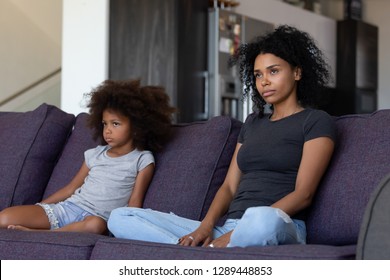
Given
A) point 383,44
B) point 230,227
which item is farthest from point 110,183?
point 383,44

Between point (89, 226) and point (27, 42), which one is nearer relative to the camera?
point (89, 226)

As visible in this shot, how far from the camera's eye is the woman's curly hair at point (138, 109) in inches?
104

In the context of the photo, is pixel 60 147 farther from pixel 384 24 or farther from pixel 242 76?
pixel 384 24

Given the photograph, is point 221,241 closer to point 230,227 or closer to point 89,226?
point 230,227

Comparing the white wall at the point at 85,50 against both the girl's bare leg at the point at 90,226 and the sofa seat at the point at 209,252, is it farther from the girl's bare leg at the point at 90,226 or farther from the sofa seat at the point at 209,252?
the sofa seat at the point at 209,252

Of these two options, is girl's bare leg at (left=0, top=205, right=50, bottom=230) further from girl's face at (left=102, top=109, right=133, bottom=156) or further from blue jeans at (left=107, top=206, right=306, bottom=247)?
blue jeans at (left=107, top=206, right=306, bottom=247)

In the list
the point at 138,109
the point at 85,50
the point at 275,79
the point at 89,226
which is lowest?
the point at 89,226

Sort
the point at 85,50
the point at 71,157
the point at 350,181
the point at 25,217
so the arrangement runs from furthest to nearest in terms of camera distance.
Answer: the point at 85,50
the point at 71,157
the point at 25,217
the point at 350,181

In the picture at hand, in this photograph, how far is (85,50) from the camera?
4734 mm

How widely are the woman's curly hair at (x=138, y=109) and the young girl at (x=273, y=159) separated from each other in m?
0.41

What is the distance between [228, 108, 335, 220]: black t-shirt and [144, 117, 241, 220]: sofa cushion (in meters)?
0.20

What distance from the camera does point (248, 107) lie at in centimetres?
581

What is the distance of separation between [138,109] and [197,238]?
0.81 m

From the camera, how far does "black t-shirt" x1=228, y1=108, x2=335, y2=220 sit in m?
2.11
